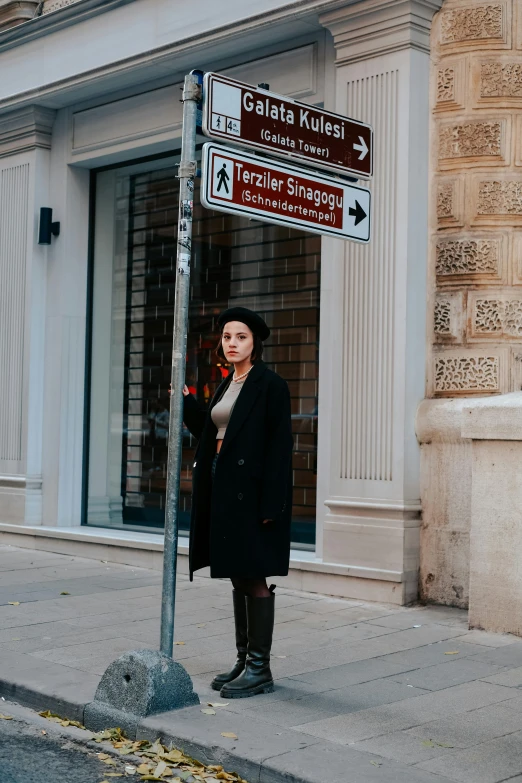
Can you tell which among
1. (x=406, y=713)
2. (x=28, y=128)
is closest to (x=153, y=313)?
(x=28, y=128)

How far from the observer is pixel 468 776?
420 centimetres

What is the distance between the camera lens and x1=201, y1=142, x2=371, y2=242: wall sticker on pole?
495cm

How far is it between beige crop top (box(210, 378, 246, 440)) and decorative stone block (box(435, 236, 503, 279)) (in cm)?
315

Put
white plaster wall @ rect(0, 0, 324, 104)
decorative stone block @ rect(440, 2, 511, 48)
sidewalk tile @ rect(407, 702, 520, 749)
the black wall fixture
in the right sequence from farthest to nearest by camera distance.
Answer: the black wall fixture < white plaster wall @ rect(0, 0, 324, 104) < decorative stone block @ rect(440, 2, 511, 48) < sidewalk tile @ rect(407, 702, 520, 749)

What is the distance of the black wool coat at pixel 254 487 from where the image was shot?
5.30m

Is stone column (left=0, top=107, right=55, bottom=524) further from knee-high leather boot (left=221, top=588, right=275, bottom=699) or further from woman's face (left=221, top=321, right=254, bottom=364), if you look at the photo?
knee-high leather boot (left=221, top=588, right=275, bottom=699)

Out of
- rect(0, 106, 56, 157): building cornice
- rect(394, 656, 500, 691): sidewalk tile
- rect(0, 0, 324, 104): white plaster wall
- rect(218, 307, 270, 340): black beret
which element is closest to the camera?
rect(218, 307, 270, 340): black beret

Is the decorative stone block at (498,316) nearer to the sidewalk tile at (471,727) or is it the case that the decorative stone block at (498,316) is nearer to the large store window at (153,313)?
the large store window at (153,313)

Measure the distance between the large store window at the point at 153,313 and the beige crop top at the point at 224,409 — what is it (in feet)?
13.5

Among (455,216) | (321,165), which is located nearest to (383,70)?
(455,216)

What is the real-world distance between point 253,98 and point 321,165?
0.59 meters

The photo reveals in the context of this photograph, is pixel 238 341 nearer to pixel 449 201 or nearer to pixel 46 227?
pixel 449 201

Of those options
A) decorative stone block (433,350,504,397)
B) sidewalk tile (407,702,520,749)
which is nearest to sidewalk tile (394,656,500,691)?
sidewalk tile (407,702,520,749)

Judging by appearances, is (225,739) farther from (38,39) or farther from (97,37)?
(38,39)
